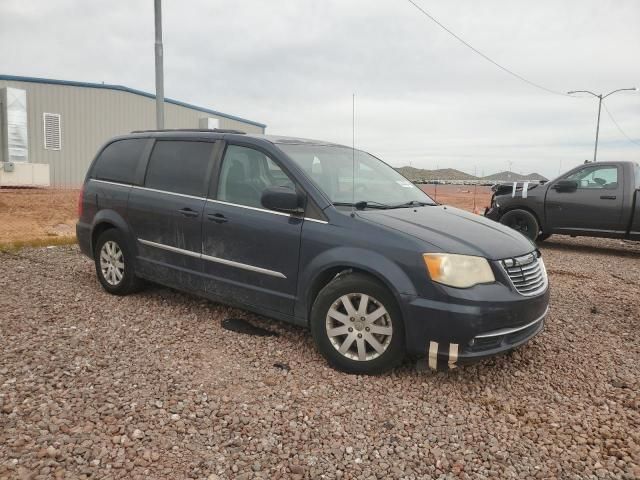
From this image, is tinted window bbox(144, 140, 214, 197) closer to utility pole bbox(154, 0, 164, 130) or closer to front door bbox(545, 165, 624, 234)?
utility pole bbox(154, 0, 164, 130)

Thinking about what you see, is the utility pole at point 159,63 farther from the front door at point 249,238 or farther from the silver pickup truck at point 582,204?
the silver pickup truck at point 582,204

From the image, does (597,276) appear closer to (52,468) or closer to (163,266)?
(163,266)

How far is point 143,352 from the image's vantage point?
12.8 feet

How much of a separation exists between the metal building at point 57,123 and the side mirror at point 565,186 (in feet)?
57.3

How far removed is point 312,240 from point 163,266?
5.95 feet

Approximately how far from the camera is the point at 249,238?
412 cm

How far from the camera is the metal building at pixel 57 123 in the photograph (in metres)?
20.1

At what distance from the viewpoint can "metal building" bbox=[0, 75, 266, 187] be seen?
20.1 metres

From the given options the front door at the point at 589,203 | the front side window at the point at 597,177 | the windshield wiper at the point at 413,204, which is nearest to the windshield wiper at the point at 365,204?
the windshield wiper at the point at 413,204

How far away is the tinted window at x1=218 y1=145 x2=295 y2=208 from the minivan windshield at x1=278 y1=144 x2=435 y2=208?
0.65ft

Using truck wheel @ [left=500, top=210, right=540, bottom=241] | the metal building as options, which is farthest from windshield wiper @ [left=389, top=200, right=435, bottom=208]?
the metal building

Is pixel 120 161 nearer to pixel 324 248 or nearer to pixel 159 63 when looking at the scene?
pixel 324 248

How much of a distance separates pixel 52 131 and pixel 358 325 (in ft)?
74.2

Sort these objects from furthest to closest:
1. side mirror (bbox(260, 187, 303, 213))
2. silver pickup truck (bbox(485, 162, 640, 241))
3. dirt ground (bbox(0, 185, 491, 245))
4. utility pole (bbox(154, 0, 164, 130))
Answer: dirt ground (bbox(0, 185, 491, 245)) < utility pole (bbox(154, 0, 164, 130)) < silver pickup truck (bbox(485, 162, 640, 241)) < side mirror (bbox(260, 187, 303, 213))
